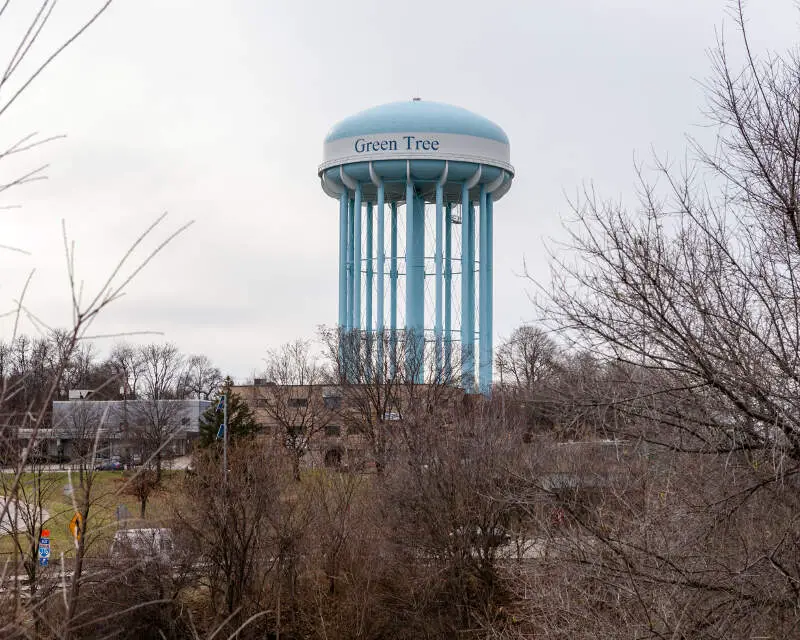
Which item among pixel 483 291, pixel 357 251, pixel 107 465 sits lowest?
pixel 107 465

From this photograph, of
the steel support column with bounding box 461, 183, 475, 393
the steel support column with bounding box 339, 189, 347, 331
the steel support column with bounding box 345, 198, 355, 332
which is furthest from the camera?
the steel support column with bounding box 345, 198, 355, 332

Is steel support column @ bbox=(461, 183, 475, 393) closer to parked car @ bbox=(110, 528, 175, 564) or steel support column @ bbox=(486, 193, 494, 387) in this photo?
steel support column @ bbox=(486, 193, 494, 387)

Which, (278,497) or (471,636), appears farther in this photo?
(278,497)

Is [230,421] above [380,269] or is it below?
below

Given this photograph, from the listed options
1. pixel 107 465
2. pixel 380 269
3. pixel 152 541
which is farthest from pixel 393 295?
pixel 152 541

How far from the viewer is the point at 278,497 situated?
23062 millimetres

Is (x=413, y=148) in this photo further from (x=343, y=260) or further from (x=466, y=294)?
(x=466, y=294)

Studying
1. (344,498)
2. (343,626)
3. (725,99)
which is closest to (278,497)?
(344,498)

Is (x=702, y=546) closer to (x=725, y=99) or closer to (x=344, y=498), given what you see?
(x=725, y=99)

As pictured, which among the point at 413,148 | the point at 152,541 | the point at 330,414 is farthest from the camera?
the point at 330,414

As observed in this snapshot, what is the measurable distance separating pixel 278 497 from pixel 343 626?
360 cm

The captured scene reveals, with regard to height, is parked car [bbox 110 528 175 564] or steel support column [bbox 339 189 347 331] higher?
steel support column [bbox 339 189 347 331]

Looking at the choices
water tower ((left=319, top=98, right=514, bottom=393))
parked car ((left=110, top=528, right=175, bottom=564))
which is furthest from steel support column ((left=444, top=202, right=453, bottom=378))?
parked car ((left=110, top=528, right=175, bottom=564))

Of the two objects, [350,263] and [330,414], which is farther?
[330,414]
